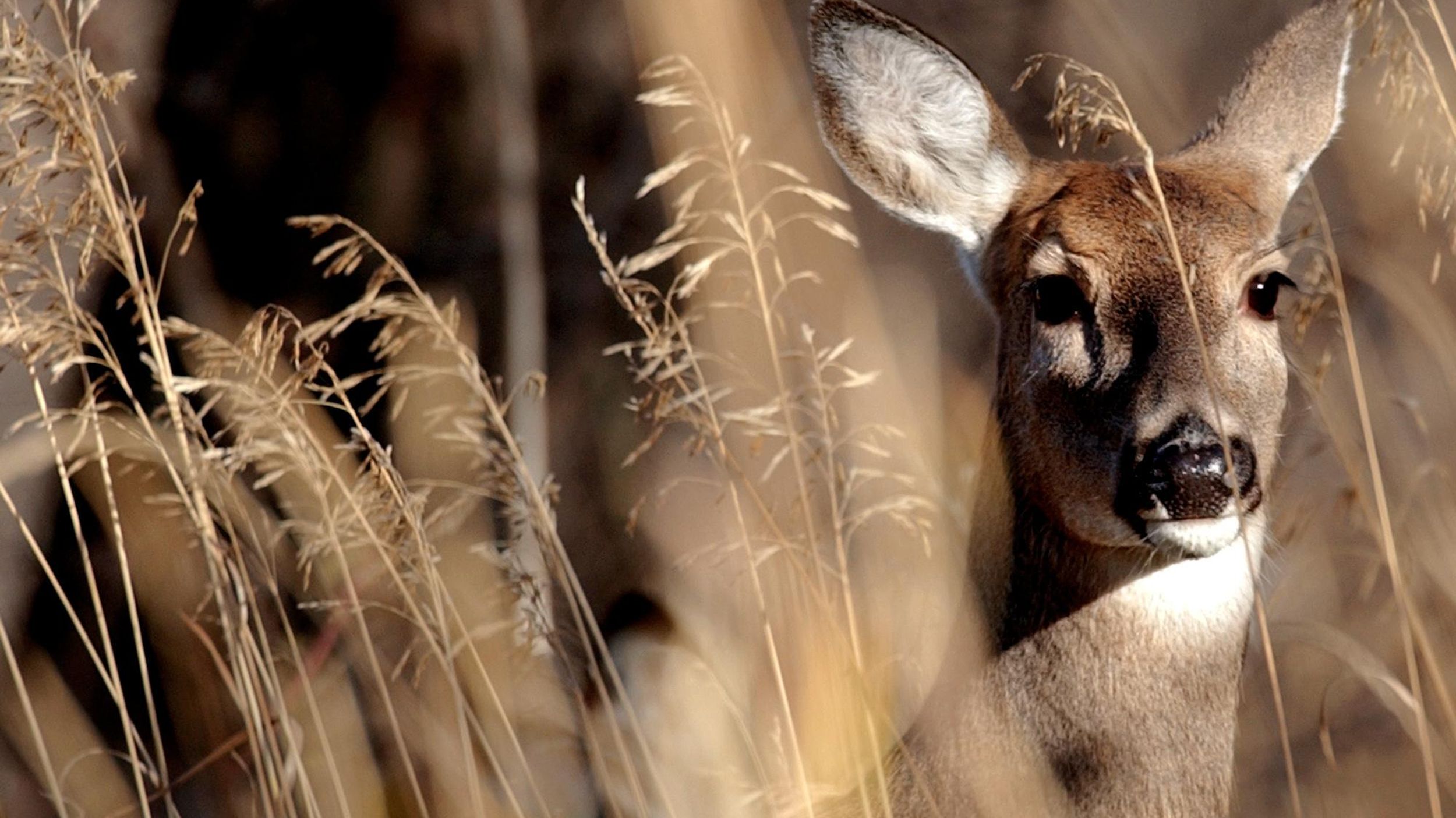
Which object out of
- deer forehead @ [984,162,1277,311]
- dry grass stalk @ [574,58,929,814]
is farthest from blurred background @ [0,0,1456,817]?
deer forehead @ [984,162,1277,311]


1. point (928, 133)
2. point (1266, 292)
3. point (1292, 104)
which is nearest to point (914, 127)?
point (928, 133)

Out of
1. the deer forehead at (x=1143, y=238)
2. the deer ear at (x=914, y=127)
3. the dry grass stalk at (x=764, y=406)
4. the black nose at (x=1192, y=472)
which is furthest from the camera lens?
the deer ear at (x=914, y=127)

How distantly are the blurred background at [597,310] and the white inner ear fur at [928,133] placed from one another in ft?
2.49

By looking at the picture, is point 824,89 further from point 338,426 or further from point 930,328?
point 338,426

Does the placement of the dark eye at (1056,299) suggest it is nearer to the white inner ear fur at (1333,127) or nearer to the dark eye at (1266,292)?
the dark eye at (1266,292)

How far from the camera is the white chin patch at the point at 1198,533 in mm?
2746

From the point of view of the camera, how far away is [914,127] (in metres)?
3.71

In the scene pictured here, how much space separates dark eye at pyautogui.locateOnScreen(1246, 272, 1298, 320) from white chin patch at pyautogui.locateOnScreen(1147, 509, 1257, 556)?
502 millimetres

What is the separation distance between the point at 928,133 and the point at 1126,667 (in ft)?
4.24

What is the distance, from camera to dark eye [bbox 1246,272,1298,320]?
3.12 m

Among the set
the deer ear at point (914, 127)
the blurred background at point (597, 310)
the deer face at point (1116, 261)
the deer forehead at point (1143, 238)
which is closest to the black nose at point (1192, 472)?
the deer face at point (1116, 261)

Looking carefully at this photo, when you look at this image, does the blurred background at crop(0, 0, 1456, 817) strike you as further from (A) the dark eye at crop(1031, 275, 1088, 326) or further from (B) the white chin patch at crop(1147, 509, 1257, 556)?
(B) the white chin patch at crop(1147, 509, 1257, 556)

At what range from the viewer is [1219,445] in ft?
8.98

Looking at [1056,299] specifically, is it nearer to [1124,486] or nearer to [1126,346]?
[1126,346]
